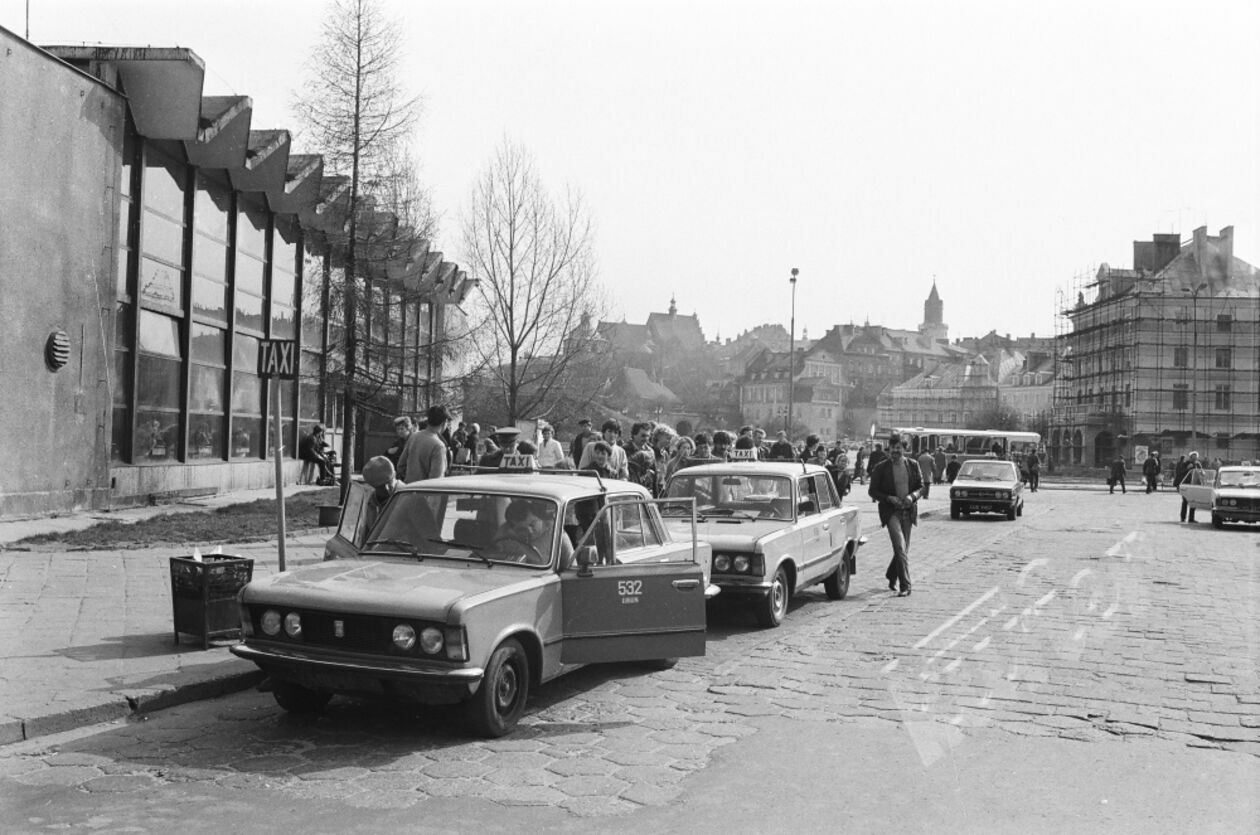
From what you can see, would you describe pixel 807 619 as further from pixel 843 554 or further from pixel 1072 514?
pixel 1072 514

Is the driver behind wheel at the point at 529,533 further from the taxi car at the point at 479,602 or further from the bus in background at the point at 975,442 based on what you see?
the bus in background at the point at 975,442

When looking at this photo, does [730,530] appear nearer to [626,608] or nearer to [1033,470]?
[626,608]

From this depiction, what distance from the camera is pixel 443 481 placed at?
7961 millimetres

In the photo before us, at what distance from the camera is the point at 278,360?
10125mm

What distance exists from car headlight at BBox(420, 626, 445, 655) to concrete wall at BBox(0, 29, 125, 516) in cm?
1256

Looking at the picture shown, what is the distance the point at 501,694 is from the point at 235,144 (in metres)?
17.9

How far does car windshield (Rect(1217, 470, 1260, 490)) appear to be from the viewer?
87.5 ft

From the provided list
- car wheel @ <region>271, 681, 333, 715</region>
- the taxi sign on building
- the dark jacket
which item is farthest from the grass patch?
the dark jacket

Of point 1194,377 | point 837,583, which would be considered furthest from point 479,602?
point 1194,377

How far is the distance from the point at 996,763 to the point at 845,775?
90 cm

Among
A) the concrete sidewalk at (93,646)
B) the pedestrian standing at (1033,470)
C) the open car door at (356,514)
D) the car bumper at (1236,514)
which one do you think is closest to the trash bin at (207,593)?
the concrete sidewalk at (93,646)

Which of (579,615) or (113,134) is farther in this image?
(113,134)

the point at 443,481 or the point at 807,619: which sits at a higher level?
the point at 443,481

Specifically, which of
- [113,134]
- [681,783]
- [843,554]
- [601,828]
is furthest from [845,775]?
[113,134]
